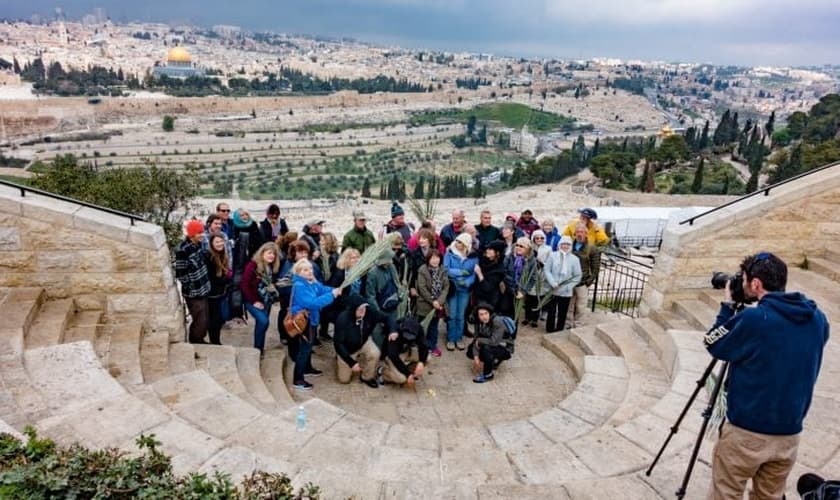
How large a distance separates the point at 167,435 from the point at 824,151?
145ft

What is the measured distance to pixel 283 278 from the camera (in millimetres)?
5512

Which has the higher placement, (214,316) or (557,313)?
(214,316)

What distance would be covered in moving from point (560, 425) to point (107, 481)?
3.28 metres

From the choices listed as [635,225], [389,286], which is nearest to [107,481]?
[389,286]

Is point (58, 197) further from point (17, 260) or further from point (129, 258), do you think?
point (129, 258)

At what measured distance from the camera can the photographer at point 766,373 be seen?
2408mm

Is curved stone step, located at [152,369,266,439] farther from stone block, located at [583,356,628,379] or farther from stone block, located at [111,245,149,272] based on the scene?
stone block, located at [583,356,628,379]

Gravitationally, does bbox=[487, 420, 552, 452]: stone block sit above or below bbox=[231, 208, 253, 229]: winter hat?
below

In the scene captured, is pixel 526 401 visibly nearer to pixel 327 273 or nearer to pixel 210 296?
pixel 327 273

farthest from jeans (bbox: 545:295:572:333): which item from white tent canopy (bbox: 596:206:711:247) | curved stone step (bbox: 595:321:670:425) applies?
white tent canopy (bbox: 596:206:711:247)

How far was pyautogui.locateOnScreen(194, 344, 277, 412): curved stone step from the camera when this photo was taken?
15.1 ft

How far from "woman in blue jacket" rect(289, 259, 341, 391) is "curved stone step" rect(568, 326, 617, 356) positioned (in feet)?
9.36

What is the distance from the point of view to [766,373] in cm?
246

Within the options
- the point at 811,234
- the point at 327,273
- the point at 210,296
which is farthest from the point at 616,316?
the point at 210,296
